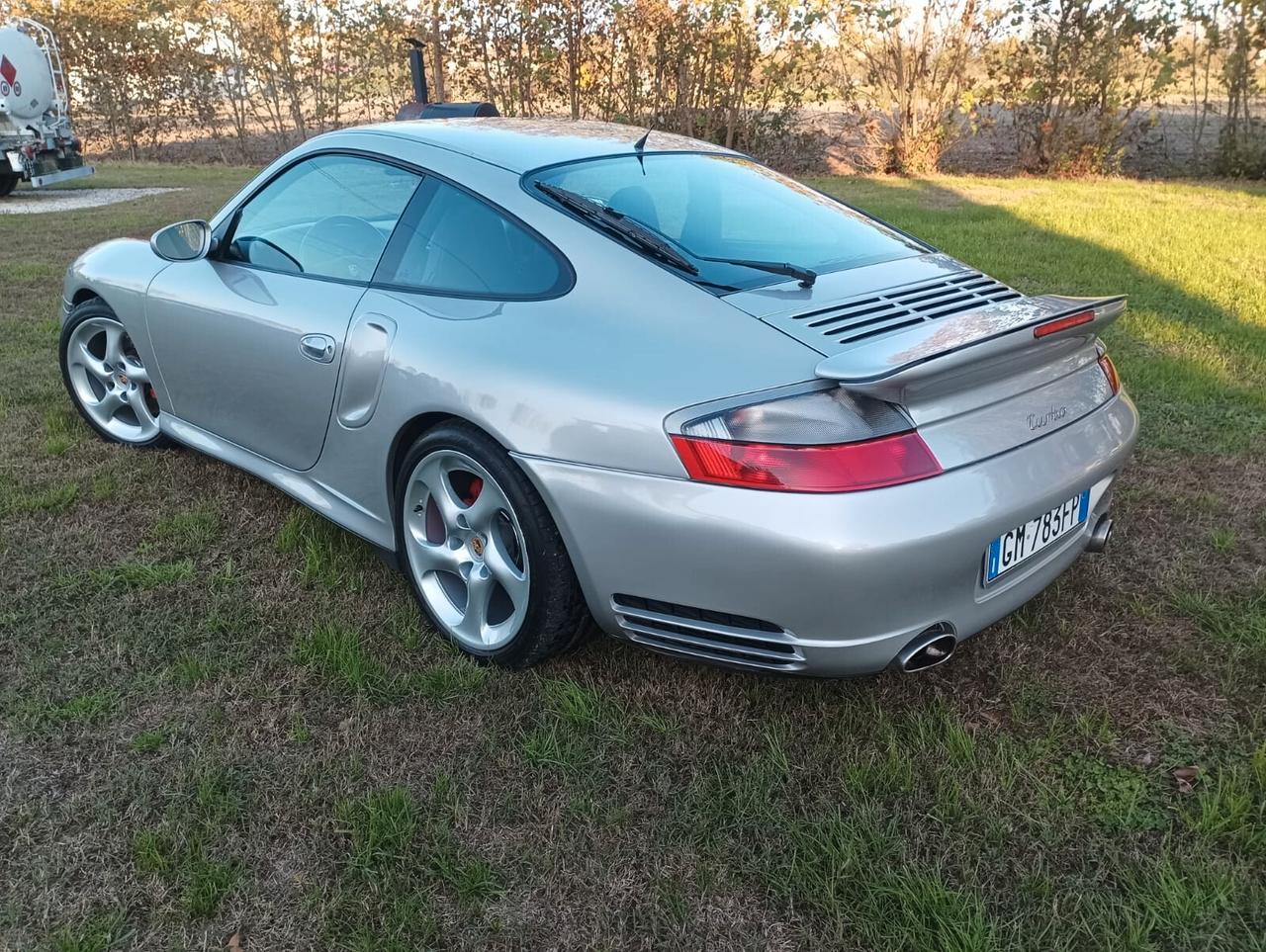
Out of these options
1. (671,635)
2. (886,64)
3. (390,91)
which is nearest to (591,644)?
(671,635)

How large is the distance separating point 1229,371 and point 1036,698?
3172 mm

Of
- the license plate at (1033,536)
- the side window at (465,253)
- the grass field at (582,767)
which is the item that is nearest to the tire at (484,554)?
the grass field at (582,767)

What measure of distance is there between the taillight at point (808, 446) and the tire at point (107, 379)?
268 cm

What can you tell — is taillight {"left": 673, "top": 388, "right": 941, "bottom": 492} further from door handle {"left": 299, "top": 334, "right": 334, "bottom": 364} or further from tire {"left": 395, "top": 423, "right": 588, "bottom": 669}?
door handle {"left": 299, "top": 334, "right": 334, "bottom": 364}

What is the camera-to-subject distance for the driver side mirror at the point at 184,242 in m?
3.32

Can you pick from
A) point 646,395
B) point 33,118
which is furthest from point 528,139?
point 33,118

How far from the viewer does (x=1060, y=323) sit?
2227mm

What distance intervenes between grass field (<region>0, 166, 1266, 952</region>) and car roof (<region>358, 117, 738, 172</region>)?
1.34 meters

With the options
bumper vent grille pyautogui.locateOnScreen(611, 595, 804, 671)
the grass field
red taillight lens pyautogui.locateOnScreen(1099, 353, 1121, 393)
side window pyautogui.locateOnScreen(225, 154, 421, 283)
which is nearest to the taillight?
bumper vent grille pyautogui.locateOnScreen(611, 595, 804, 671)

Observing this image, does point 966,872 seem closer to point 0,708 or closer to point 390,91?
point 0,708

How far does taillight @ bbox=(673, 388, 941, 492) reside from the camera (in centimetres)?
194

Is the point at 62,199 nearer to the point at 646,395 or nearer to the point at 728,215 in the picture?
the point at 728,215

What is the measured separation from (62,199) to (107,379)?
10069 mm

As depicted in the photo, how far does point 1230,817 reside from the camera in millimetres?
2010
